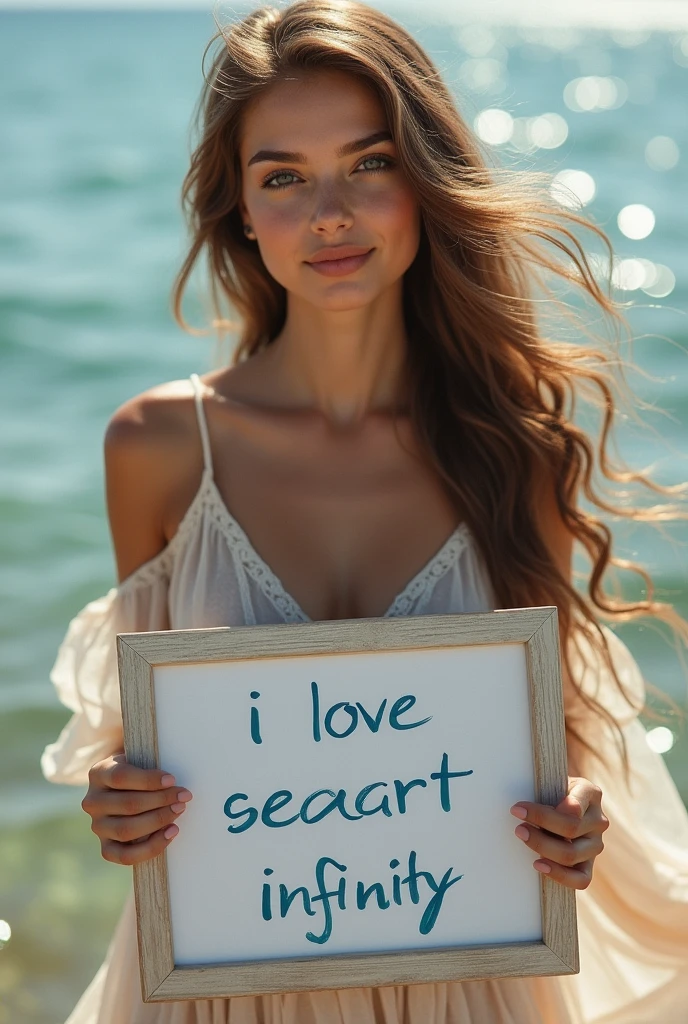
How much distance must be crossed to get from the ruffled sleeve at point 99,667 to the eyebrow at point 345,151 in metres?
Answer: 0.72

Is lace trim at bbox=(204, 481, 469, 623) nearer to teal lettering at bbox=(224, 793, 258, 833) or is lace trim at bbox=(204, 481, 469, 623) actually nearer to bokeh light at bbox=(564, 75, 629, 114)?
teal lettering at bbox=(224, 793, 258, 833)

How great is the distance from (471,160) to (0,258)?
27.0ft

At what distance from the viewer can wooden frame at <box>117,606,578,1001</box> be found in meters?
1.68

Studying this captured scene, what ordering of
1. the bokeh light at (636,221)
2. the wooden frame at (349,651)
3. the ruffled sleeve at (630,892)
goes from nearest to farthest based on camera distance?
the wooden frame at (349,651) → the ruffled sleeve at (630,892) → the bokeh light at (636,221)

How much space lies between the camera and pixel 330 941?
1.70m

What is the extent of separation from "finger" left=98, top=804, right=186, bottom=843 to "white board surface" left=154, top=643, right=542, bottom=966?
4 cm

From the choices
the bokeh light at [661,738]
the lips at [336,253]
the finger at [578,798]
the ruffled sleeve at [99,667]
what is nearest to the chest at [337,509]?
the ruffled sleeve at [99,667]

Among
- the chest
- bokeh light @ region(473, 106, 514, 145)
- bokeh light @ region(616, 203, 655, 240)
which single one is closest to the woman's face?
the chest

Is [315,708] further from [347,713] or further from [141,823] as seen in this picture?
[141,823]

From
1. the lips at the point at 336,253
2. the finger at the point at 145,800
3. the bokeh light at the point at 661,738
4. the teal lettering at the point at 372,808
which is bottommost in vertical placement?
the bokeh light at the point at 661,738

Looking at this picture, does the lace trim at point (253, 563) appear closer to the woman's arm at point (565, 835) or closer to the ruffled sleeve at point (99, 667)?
the ruffled sleeve at point (99, 667)

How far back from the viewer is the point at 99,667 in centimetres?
233

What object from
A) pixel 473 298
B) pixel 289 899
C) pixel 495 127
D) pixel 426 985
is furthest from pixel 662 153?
pixel 289 899

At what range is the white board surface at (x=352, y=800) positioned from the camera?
1.70 metres
